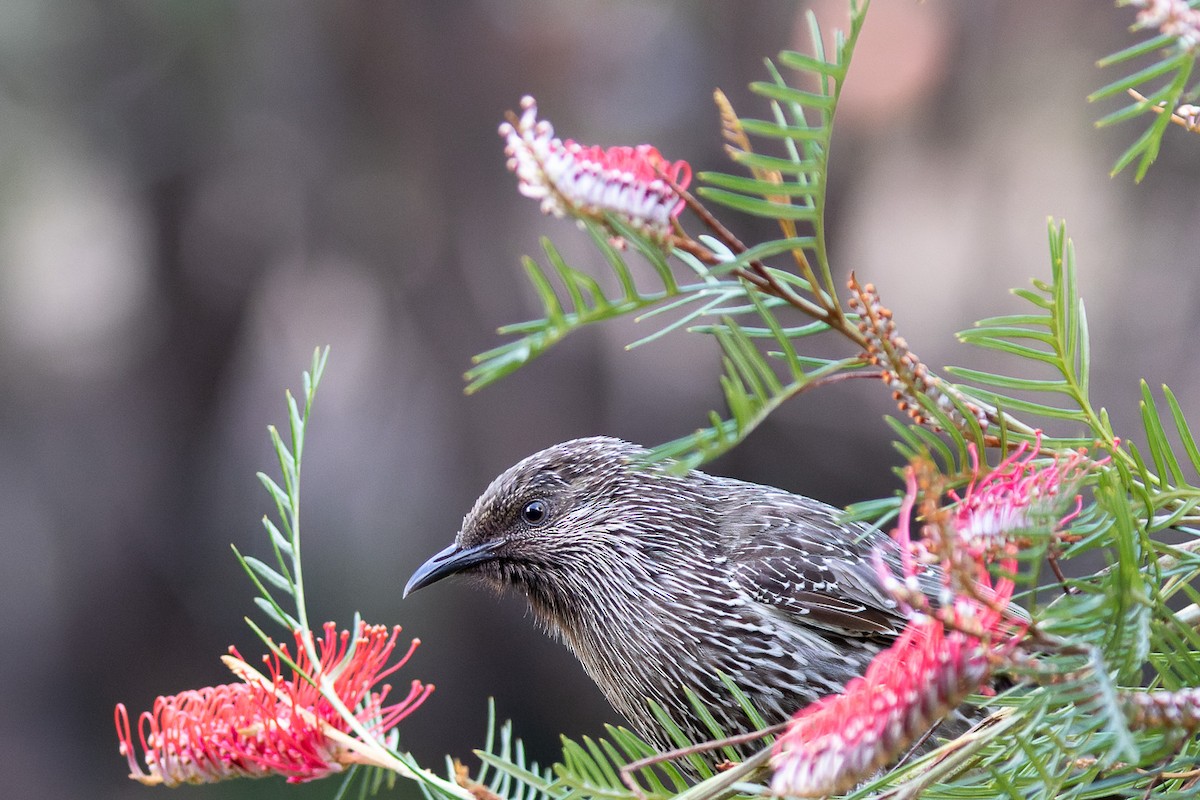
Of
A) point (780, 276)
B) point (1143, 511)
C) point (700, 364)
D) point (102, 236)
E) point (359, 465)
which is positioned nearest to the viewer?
point (780, 276)

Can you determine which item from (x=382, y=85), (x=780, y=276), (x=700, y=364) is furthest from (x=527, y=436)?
(x=780, y=276)

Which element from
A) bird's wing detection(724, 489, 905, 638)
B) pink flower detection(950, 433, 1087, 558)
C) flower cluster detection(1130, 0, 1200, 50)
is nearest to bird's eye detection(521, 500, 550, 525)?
bird's wing detection(724, 489, 905, 638)

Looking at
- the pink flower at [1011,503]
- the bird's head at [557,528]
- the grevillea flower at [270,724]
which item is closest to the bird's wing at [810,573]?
the bird's head at [557,528]

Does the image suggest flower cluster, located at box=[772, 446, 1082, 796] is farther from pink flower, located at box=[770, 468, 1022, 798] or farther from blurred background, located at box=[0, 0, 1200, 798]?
blurred background, located at box=[0, 0, 1200, 798]

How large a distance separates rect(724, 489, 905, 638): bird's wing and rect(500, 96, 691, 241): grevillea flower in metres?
1.47

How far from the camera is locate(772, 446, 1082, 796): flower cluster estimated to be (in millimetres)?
686

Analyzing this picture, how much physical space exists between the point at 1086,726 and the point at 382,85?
566 centimetres

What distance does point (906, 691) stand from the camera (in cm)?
70

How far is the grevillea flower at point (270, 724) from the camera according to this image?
123 cm

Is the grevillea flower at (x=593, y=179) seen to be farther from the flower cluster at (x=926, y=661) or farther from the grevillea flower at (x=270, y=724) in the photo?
the grevillea flower at (x=270, y=724)

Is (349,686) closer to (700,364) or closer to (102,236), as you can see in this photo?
(700,364)

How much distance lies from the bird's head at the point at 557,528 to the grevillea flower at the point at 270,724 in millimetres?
1105

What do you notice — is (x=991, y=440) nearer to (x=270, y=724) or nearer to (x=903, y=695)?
(x=903, y=695)

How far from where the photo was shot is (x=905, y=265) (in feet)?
19.5
